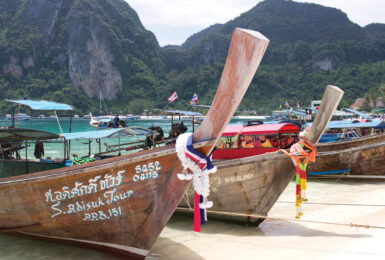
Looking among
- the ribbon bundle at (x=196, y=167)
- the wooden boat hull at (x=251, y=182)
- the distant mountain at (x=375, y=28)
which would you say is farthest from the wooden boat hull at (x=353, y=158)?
the distant mountain at (x=375, y=28)

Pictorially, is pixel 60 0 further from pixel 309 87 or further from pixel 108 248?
pixel 108 248

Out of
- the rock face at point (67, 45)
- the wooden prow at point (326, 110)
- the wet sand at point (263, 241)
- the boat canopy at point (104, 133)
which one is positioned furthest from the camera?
the rock face at point (67, 45)

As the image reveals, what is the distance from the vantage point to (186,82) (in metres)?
104

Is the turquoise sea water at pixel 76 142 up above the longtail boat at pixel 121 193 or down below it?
below

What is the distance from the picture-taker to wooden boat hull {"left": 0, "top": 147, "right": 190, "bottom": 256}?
4.18 m

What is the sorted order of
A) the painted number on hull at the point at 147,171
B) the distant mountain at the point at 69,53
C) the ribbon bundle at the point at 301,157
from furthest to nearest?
the distant mountain at the point at 69,53
the ribbon bundle at the point at 301,157
the painted number on hull at the point at 147,171

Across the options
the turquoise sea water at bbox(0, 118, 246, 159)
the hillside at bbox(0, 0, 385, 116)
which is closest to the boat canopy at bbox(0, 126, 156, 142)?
the turquoise sea water at bbox(0, 118, 246, 159)

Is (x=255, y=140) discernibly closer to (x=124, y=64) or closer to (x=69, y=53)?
(x=124, y=64)

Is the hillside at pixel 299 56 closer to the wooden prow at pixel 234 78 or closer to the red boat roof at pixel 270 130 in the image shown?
the red boat roof at pixel 270 130

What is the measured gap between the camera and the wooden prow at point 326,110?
5555mm

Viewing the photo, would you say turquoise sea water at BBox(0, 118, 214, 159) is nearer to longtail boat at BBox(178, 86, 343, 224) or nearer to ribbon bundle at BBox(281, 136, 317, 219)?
longtail boat at BBox(178, 86, 343, 224)

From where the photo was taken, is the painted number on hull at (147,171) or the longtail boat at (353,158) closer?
the painted number on hull at (147,171)

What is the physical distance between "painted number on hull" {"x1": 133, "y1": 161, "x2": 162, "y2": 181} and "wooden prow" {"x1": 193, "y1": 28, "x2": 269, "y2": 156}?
628 millimetres

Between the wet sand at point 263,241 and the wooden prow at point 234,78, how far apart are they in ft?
8.21
